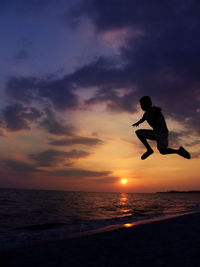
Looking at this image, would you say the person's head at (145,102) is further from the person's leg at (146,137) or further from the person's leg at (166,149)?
the person's leg at (166,149)

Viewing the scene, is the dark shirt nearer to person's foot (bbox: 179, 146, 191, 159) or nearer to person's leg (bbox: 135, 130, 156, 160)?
person's leg (bbox: 135, 130, 156, 160)

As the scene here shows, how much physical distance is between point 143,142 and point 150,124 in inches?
30.6

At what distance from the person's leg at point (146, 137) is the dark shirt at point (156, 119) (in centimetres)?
22

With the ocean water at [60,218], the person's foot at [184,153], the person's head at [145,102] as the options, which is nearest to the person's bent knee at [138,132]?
the person's head at [145,102]

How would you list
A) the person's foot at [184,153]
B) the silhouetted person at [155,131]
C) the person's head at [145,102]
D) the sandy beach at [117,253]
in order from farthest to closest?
the person's foot at [184,153] < the silhouetted person at [155,131] < the person's head at [145,102] < the sandy beach at [117,253]

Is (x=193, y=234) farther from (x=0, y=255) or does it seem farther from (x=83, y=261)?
(x=0, y=255)

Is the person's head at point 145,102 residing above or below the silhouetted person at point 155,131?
above

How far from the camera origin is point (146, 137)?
8.27m

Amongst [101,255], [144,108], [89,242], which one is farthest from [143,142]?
[101,255]

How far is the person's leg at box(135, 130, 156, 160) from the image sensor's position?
8.16m

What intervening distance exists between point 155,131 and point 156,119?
0.44 meters

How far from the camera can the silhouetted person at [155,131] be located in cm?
760

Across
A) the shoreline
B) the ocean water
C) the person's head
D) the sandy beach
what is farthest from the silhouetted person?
the ocean water

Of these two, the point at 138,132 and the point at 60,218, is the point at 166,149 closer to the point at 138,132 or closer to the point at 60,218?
the point at 138,132
